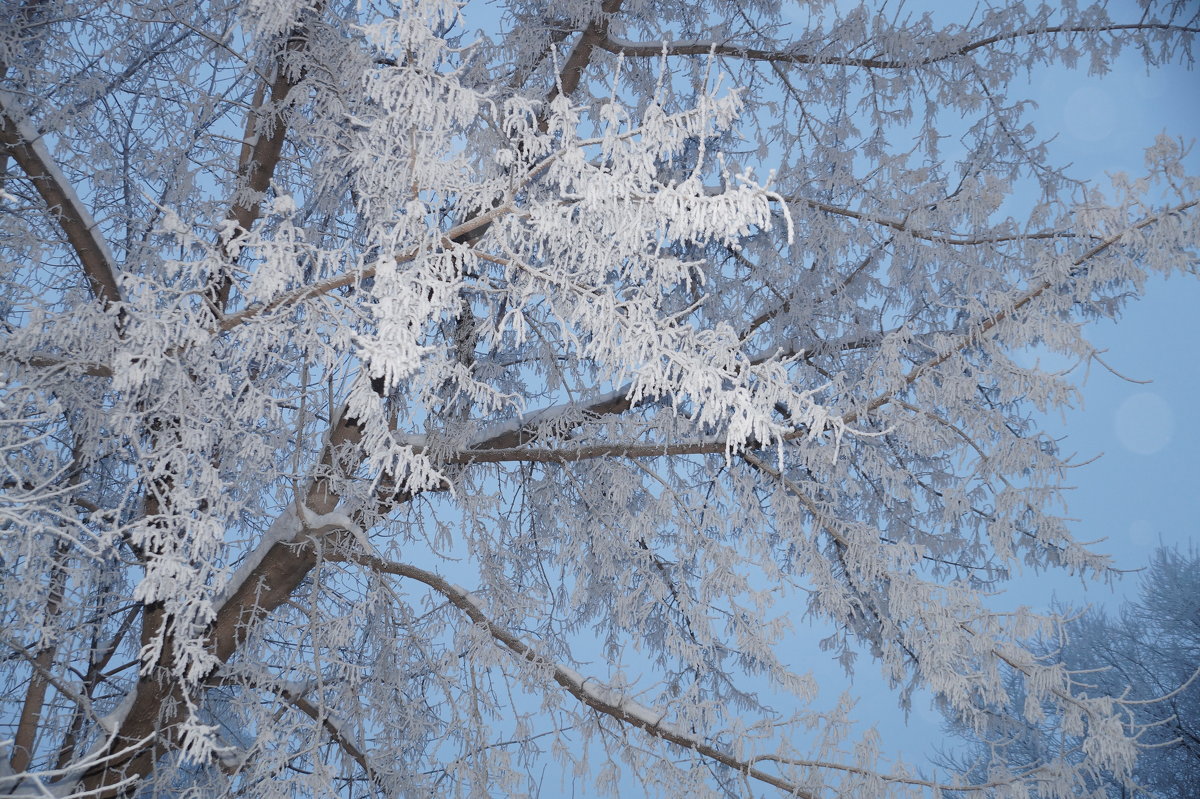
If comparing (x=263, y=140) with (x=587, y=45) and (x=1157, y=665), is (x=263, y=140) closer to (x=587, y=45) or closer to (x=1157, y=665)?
(x=587, y=45)

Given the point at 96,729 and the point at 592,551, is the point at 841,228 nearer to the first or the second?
the point at 592,551

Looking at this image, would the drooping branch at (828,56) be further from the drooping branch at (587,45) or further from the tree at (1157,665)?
the tree at (1157,665)

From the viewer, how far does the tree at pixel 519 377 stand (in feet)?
8.36

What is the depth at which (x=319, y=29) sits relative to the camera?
3471 millimetres

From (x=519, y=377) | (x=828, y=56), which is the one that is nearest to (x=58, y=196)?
(x=519, y=377)

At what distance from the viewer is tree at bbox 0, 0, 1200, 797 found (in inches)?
100

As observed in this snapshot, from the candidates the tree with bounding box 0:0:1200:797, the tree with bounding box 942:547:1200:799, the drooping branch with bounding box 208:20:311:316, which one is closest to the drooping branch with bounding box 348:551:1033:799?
the tree with bounding box 0:0:1200:797

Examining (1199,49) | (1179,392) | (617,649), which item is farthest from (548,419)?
(1179,392)

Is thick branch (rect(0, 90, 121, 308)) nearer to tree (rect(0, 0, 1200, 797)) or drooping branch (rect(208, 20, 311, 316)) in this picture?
tree (rect(0, 0, 1200, 797))

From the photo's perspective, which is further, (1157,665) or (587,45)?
(1157,665)

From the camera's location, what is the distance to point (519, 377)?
14.8 feet

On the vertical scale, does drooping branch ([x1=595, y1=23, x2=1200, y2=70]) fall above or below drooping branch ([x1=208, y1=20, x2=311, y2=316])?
above

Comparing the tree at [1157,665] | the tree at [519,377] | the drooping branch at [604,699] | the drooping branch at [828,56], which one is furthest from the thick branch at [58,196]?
the tree at [1157,665]

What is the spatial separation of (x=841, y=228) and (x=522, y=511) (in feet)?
6.39
